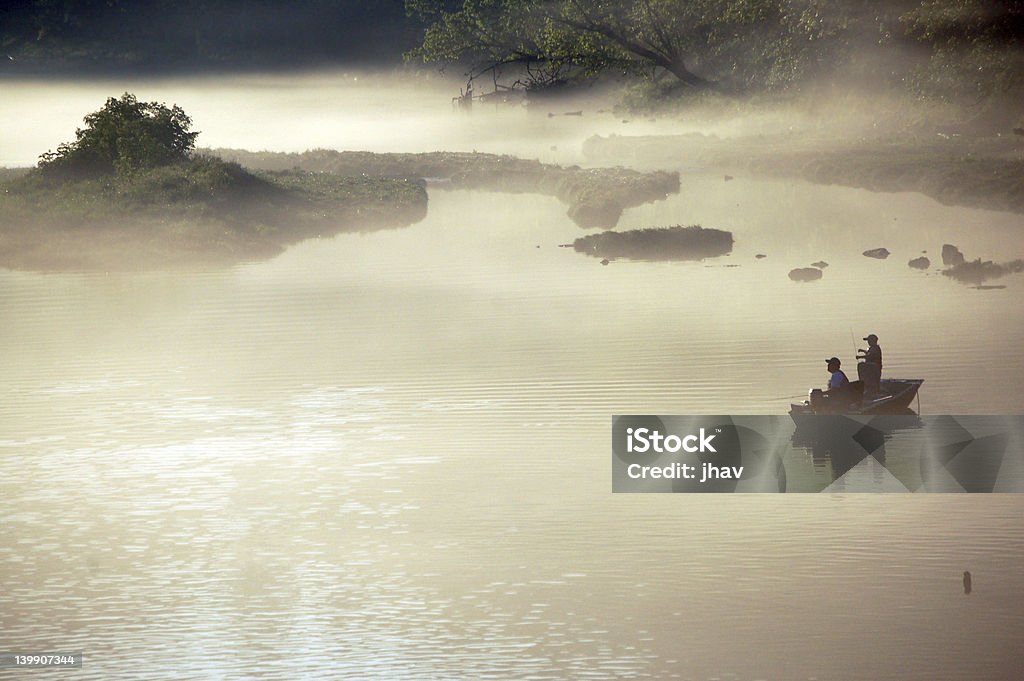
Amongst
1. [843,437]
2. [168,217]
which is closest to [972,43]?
[168,217]

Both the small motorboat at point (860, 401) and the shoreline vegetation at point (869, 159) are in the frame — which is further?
the shoreline vegetation at point (869, 159)

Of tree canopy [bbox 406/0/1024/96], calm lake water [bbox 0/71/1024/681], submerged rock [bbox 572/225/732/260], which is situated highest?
tree canopy [bbox 406/0/1024/96]

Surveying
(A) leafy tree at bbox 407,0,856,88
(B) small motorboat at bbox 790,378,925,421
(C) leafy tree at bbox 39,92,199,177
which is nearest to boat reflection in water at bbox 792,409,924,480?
(B) small motorboat at bbox 790,378,925,421

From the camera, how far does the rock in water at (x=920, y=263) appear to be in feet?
162

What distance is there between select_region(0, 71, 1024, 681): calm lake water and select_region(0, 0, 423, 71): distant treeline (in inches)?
4077

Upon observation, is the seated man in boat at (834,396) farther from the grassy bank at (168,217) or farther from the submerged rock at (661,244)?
the grassy bank at (168,217)

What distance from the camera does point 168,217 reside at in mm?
58406

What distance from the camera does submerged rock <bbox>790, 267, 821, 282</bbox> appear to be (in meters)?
48.3

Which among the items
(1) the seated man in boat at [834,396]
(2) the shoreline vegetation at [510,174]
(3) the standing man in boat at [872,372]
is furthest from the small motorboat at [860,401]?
(2) the shoreline vegetation at [510,174]

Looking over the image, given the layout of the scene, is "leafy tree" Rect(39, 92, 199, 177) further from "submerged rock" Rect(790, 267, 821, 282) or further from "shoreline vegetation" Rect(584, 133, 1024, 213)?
"shoreline vegetation" Rect(584, 133, 1024, 213)

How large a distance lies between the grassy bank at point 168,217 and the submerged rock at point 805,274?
66.3 ft

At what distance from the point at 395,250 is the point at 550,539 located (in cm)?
3473

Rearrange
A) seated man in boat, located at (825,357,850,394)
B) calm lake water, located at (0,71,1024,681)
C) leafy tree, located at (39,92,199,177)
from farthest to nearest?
leafy tree, located at (39,92,199,177) < seated man in boat, located at (825,357,850,394) < calm lake water, located at (0,71,1024,681)

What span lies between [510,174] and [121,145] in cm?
2156
